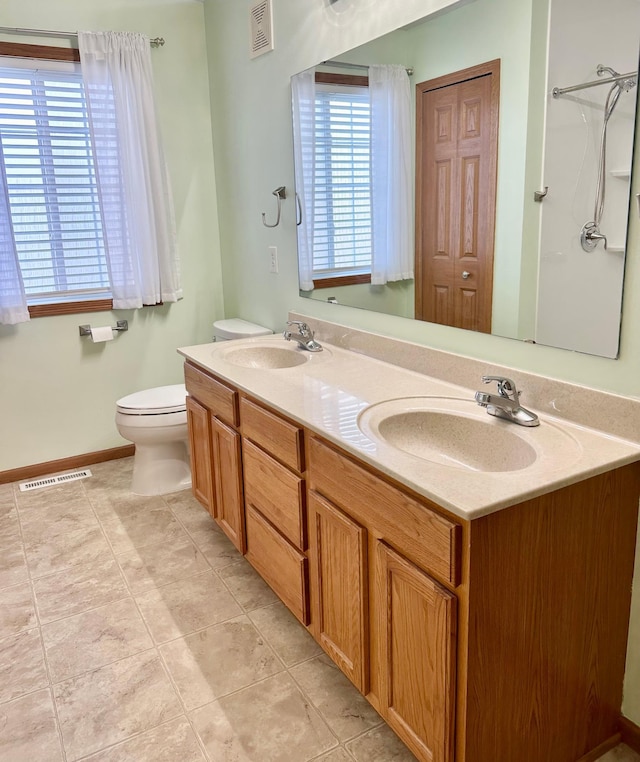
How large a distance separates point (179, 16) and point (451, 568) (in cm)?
324

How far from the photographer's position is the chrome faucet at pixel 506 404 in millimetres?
1576

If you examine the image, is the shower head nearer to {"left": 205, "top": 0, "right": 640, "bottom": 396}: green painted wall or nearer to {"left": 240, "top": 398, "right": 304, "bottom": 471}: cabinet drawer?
{"left": 205, "top": 0, "right": 640, "bottom": 396}: green painted wall

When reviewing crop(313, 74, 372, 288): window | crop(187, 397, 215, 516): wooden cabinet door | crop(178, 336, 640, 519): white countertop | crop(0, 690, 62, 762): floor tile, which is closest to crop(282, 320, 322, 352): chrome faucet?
crop(178, 336, 640, 519): white countertop

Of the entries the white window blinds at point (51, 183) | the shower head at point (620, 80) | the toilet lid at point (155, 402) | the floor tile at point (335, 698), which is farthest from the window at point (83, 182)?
the shower head at point (620, 80)

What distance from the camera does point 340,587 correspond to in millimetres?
1687

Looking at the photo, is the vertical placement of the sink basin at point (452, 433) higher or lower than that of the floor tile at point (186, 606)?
higher

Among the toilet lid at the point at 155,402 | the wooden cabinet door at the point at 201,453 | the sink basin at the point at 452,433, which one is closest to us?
the sink basin at the point at 452,433

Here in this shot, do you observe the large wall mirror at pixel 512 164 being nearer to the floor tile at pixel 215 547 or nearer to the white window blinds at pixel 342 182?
the white window blinds at pixel 342 182

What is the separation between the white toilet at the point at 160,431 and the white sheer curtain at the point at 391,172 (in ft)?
3.47

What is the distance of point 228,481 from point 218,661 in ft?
2.12

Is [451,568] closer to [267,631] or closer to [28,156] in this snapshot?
[267,631]

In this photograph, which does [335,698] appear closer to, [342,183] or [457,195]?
[457,195]

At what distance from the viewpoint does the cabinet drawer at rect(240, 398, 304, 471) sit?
1.81 meters

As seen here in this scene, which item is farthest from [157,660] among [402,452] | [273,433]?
[402,452]
